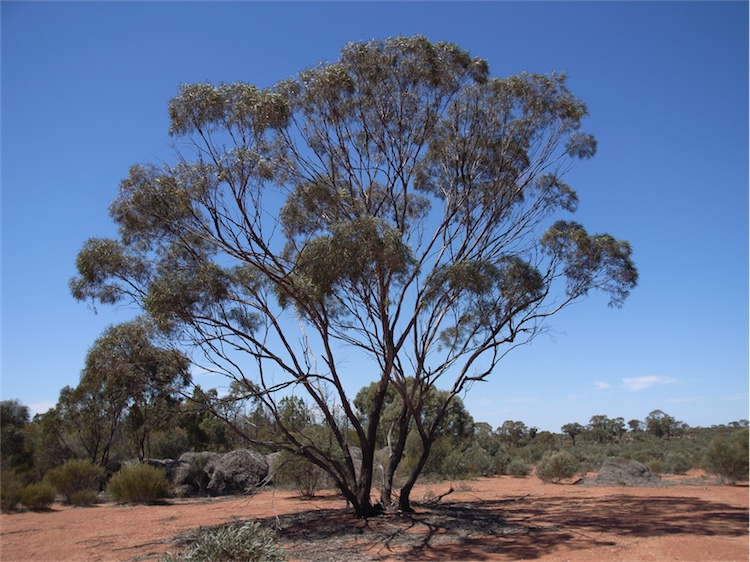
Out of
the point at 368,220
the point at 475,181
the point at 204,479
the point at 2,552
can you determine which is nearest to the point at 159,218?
the point at 368,220

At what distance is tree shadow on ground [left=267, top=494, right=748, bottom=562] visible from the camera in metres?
9.02

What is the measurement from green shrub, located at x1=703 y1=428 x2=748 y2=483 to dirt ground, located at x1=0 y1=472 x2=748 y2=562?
1.87 meters

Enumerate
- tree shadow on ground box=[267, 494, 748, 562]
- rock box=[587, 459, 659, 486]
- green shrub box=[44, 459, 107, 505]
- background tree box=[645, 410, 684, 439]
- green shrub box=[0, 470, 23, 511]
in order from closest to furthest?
tree shadow on ground box=[267, 494, 748, 562], green shrub box=[0, 470, 23, 511], green shrub box=[44, 459, 107, 505], rock box=[587, 459, 659, 486], background tree box=[645, 410, 684, 439]

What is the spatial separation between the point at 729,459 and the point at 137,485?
803 inches

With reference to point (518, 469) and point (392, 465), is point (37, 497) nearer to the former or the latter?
point (392, 465)

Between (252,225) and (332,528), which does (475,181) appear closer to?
(252,225)

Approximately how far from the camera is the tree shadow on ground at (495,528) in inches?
355

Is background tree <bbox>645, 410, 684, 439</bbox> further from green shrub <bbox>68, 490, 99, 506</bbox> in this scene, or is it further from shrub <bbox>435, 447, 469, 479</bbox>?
green shrub <bbox>68, 490, 99, 506</bbox>

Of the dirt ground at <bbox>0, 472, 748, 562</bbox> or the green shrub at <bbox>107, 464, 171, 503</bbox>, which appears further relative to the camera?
the green shrub at <bbox>107, 464, 171, 503</bbox>

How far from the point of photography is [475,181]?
48.4 ft

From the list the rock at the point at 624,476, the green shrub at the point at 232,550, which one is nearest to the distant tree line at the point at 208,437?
the rock at the point at 624,476

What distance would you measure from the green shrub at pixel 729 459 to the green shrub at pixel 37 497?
885 inches

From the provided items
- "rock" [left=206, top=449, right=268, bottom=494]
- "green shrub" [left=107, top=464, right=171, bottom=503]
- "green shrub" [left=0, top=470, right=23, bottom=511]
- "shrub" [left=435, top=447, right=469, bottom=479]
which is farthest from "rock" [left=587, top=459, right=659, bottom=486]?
"green shrub" [left=0, top=470, right=23, bottom=511]

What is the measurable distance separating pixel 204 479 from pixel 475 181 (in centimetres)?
1716
